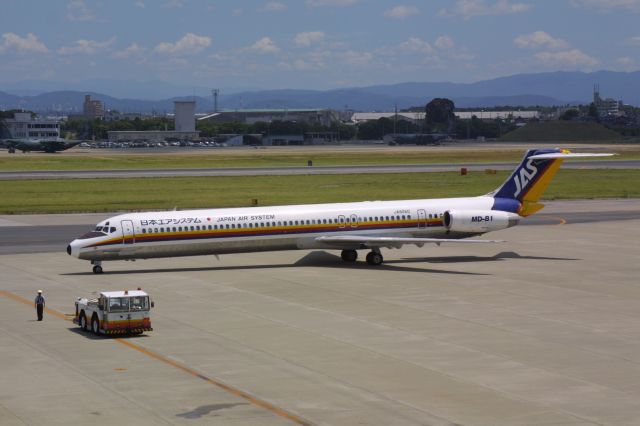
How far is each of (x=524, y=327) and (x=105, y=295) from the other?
14382 millimetres

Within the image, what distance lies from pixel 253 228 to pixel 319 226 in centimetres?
339

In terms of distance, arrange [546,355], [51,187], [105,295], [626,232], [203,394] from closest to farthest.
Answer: [203,394], [546,355], [105,295], [626,232], [51,187]

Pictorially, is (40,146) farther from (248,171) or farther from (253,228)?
(253,228)

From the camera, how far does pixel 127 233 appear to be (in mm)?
47812

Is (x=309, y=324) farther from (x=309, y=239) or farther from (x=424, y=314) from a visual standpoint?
(x=309, y=239)

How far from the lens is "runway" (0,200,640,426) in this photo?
84.8 feet

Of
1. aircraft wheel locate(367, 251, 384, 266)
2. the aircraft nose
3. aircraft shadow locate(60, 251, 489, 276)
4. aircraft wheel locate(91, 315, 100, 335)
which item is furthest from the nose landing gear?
aircraft wheel locate(91, 315, 100, 335)

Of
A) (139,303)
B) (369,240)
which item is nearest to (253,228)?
(369,240)

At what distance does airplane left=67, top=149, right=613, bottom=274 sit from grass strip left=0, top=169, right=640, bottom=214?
98.6 ft

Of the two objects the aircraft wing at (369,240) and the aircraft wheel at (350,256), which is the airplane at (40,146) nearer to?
the aircraft wheel at (350,256)

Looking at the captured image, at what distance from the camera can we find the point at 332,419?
24.8 m

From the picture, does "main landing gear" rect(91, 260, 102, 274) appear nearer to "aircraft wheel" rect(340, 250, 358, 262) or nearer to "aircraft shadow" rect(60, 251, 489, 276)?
"aircraft shadow" rect(60, 251, 489, 276)

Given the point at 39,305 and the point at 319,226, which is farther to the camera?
the point at 319,226

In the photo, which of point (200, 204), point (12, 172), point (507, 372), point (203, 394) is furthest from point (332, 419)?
point (12, 172)
